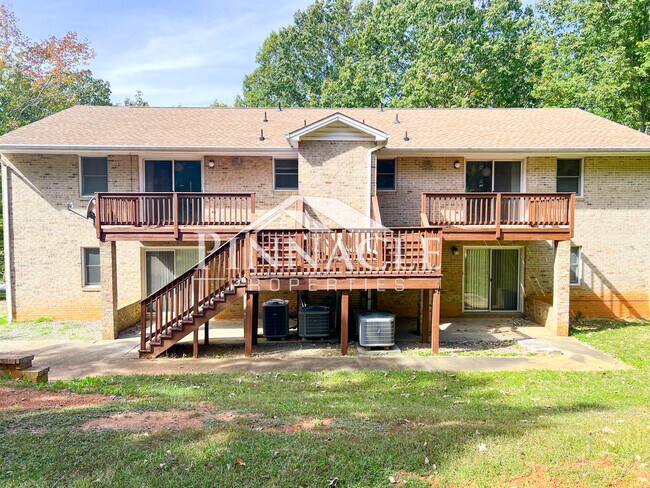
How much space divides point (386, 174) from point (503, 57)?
667 inches

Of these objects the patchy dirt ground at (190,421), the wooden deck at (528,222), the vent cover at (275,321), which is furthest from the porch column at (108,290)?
the wooden deck at (528,222)

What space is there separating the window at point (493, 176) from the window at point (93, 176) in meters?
12.0

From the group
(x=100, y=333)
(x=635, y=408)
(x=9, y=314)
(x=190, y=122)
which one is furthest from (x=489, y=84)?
(x=9, y=314)

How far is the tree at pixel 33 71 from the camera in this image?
2258cm

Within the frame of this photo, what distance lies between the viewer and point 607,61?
732 inches

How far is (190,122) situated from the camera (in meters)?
14.6

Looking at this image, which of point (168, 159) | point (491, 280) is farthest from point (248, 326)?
point (491, 280)

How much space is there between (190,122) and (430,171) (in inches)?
352

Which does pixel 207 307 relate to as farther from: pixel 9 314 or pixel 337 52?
pixel 337 52

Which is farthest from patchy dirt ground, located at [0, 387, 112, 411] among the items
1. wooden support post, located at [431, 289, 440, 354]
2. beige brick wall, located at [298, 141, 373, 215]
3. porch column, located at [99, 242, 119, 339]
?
beige brick wall, located at [298, 141, 373, 215]

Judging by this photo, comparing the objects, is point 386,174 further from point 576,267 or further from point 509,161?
point 576,267

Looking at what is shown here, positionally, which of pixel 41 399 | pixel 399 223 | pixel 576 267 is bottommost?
pixel 41 399

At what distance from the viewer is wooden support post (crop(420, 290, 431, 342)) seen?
412 inches

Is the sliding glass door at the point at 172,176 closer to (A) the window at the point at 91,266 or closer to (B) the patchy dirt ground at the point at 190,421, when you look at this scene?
(A) the window at the point at 91,266
